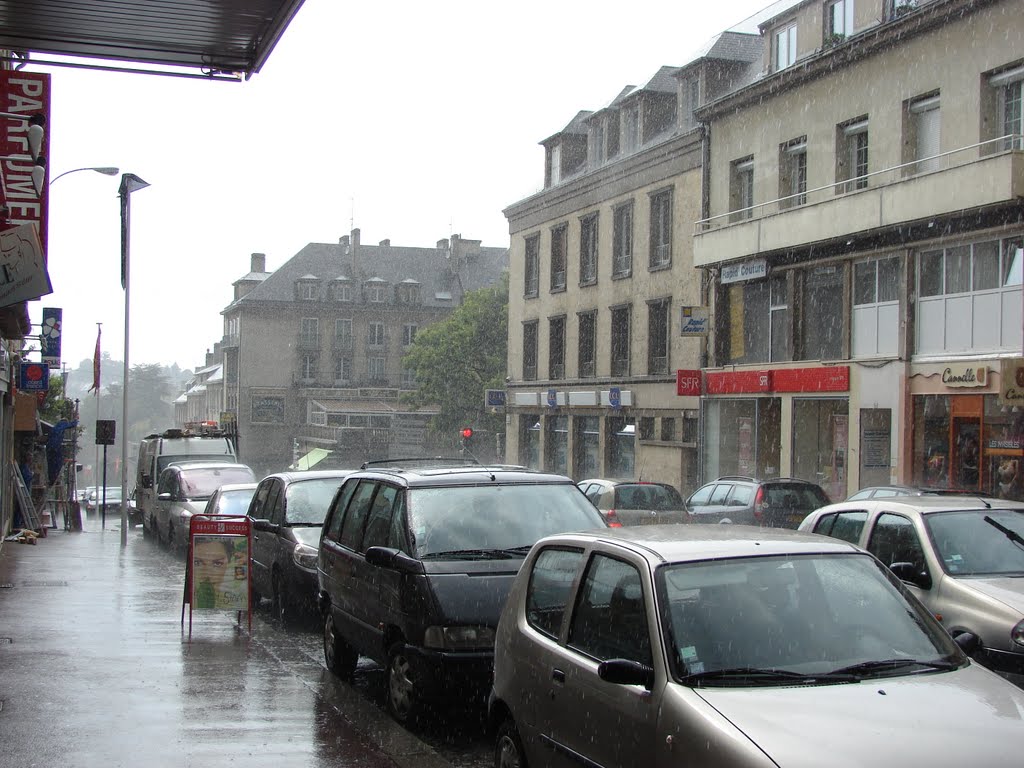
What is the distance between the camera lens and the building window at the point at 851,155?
2828cm

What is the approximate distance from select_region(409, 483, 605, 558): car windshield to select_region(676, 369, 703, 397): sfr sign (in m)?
25.5

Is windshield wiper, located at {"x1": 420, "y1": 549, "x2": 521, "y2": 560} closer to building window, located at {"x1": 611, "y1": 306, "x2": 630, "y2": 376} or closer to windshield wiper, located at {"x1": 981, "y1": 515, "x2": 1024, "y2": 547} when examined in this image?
windshield wiper, located at {"x1": 981, "y1": 515, "x2": 1024, "y2": 547}

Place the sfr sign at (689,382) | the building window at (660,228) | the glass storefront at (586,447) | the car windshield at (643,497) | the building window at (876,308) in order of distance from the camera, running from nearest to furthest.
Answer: the car windshield at (643,497)
the building window at (876,308)
the sfr sign at (689,382)
the building window at (660,228)
the glass storefront at (586,447)

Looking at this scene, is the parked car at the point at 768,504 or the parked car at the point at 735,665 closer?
the parked car at the point at 735,665

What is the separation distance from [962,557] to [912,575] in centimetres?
61

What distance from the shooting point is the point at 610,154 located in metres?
42.5

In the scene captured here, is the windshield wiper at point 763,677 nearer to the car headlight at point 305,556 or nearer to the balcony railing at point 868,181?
the car headlight at point 305,556

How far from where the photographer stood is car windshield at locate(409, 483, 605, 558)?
28.0 feet

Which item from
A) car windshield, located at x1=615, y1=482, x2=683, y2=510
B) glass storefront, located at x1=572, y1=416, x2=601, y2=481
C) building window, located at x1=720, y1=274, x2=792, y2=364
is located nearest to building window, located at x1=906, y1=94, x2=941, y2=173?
building window, located at x1=720, y1=274, x2=792, y2=364

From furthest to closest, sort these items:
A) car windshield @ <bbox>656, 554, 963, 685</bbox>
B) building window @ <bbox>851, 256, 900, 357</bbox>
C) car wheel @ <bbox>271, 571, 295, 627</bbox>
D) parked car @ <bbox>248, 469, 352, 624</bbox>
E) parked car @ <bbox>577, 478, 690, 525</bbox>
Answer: building window @ <bbox>851, 256, 900, 357</bbox> < parked car @ <bbox>577, 478, 690, 525</bbox> < car wheel @ <bbox>271, 571, 295, 627</bbox> < parked car @ <bbox>248, 469, 352, 624</bbox> < car windshield @ <bbox>656, 554, 963, 685</bbox>

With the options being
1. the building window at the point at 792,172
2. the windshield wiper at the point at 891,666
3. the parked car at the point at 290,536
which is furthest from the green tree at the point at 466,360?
the windshield wiper at the point at 891,666

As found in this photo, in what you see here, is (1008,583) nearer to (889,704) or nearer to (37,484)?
(889,704)

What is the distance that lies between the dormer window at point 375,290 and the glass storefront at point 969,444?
65673 mm

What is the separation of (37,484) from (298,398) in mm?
51401
